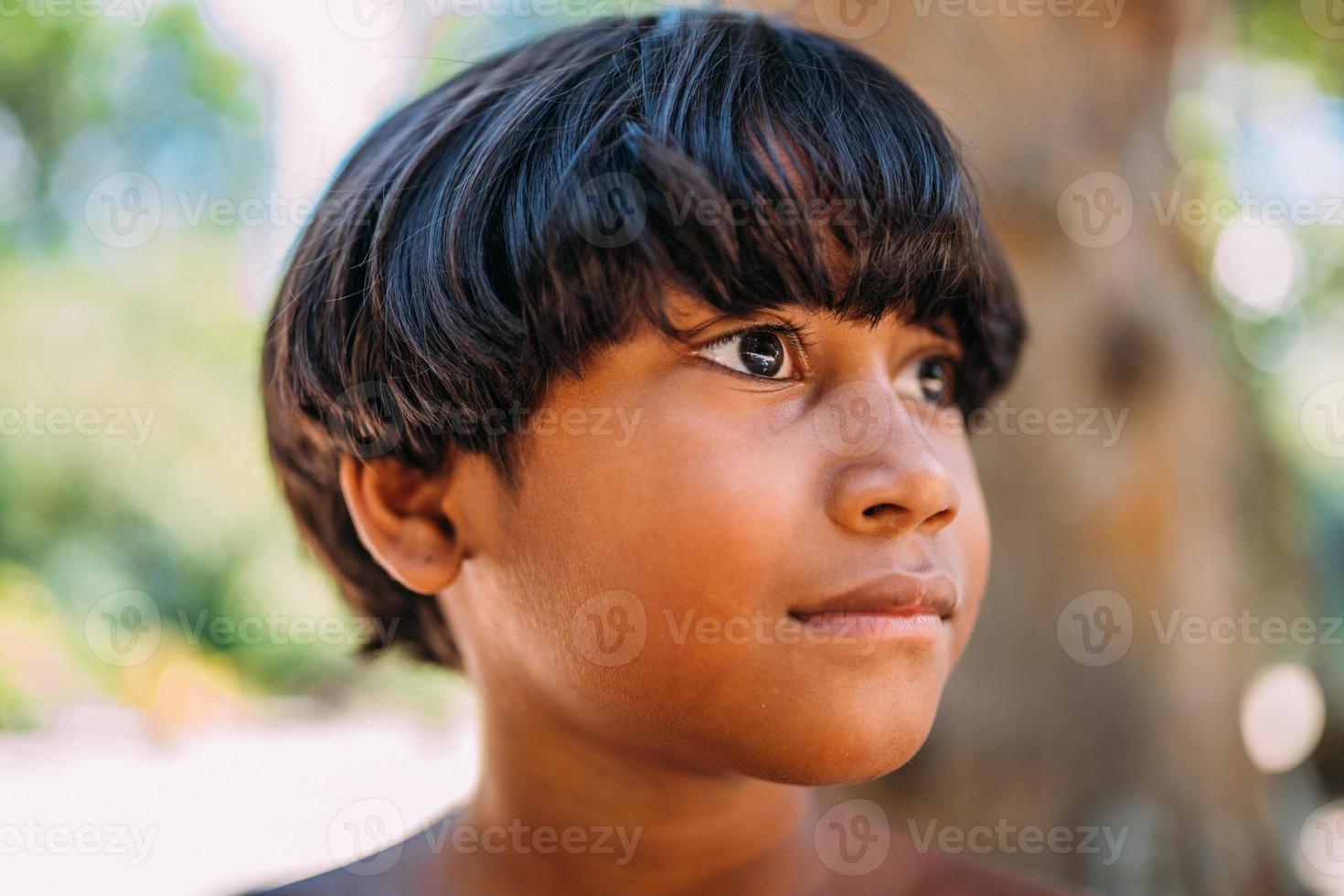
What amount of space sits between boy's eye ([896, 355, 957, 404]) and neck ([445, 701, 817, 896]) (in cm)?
54

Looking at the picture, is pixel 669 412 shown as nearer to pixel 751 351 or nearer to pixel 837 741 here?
pixel 751 351

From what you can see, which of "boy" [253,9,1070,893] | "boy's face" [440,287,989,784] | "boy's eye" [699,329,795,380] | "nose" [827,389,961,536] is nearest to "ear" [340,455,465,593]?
"boy" [253,9,1070,893]

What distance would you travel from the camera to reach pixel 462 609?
1.51 m

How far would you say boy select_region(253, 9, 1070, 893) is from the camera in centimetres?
115

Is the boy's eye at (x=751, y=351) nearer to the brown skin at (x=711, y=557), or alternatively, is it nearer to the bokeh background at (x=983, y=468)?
the brown skin at (x=711, y=557)

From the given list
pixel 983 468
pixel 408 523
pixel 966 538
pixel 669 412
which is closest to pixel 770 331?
pixel 669 412

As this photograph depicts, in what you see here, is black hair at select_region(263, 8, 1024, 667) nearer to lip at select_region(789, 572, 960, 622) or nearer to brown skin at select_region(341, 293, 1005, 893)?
brown skin at select_region(341, 293, 1005, 893)

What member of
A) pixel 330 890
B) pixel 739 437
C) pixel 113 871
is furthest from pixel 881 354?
pixel 113 871

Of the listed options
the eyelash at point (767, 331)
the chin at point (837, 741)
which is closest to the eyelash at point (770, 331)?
the eyelash at point (767, 331)

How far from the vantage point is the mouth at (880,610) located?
3.76 feet

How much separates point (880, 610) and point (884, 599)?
0.05 feet

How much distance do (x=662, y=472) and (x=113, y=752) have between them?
576 cm

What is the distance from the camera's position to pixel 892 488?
3.72ft

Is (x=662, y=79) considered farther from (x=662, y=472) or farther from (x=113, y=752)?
(x=113, y=752)
